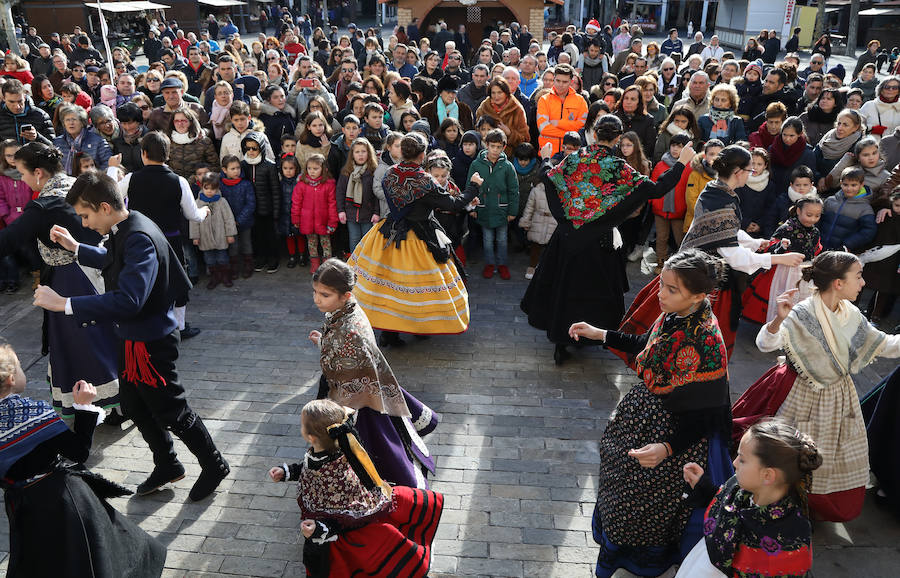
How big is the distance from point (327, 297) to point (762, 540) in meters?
2.20

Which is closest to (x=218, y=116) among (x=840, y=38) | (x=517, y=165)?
(x=517, y=165)

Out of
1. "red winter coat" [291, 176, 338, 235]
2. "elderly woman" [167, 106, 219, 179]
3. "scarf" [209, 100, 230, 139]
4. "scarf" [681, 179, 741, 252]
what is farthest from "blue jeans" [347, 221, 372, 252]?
"scarf" [681, 179, 741, 252]

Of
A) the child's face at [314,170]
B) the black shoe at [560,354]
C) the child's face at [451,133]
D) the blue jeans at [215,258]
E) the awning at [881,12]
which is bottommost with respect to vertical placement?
the black shoe at [560,354]

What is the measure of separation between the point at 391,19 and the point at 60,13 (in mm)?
21416

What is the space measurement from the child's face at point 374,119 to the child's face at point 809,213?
4341 millimetres

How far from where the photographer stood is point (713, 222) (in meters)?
4.53

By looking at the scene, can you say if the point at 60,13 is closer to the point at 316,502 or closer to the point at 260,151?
the point at 260,151

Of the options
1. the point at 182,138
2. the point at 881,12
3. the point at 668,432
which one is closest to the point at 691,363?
the point at 668,432

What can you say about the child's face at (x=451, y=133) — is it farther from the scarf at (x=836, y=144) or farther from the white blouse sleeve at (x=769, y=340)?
the white blouse sleeve at (x=769, y=340)

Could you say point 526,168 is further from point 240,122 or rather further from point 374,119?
point 240,122

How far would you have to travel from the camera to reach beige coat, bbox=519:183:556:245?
7277 millimetres

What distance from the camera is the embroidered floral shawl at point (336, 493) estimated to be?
118 inches

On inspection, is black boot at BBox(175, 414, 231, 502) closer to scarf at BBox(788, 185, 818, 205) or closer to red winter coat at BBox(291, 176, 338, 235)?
red winter coat at BBox(291, 176, 338, 235)

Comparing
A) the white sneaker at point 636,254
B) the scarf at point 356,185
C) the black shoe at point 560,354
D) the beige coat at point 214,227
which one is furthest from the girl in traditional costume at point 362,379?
the white sneaker at point 636,254
